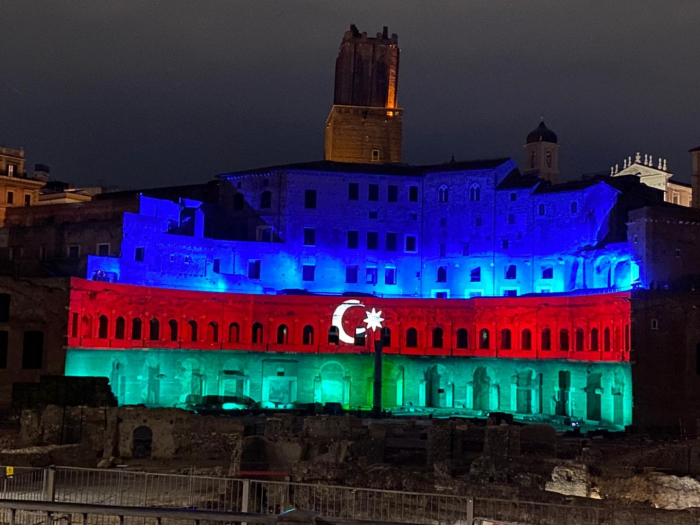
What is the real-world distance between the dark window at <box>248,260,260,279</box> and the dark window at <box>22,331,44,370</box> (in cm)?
1993

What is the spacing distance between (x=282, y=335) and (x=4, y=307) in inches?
777

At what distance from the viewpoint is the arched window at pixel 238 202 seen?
69.8 metres

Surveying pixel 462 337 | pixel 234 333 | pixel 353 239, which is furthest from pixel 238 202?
pixel 462 337

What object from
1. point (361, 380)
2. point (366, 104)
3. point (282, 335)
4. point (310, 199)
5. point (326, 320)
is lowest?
point (361, 380)

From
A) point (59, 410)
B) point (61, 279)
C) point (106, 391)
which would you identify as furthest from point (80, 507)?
point (61, 279)

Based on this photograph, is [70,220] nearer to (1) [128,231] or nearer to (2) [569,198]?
(1) [128,231]

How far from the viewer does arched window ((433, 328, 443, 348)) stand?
62.1m

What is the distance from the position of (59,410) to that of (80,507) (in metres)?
25.6

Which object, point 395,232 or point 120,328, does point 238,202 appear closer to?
point 395,232

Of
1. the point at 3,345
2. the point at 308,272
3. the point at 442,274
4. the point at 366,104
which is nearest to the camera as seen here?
the point at 3,345

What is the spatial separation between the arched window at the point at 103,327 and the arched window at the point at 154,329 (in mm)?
4236

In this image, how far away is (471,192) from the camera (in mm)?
68125

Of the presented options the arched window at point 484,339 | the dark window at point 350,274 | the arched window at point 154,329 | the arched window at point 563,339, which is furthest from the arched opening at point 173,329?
the arched window at point 563,339

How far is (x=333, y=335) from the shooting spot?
6222cm
